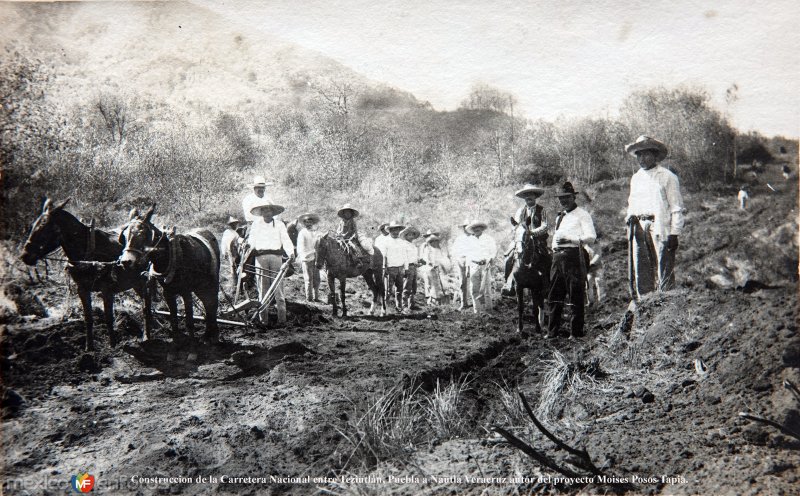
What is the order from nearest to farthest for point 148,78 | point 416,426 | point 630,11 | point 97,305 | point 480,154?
point 416,426, point 630,11, point 148,78, point 97,305, point 480,154

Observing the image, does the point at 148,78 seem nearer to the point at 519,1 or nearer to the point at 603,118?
the point at 519,1

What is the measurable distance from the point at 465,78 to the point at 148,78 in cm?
338

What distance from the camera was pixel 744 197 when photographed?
5688 mm

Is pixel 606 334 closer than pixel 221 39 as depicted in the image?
No

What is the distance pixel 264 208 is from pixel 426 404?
3.99 meters

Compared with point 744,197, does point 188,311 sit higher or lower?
lower

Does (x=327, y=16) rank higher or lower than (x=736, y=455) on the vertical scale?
higher

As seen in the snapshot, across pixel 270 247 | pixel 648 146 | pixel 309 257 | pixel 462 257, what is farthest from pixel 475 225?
pixel 648 146

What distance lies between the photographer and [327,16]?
4668 mm

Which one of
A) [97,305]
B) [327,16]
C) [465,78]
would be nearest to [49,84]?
[97,305]

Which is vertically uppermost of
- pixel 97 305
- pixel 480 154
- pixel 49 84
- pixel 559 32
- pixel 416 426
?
pixel 559 32

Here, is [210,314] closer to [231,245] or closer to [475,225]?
[231,245]

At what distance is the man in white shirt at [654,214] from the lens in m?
5.34

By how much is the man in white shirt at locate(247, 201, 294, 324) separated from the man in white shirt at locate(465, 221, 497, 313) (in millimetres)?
4005
